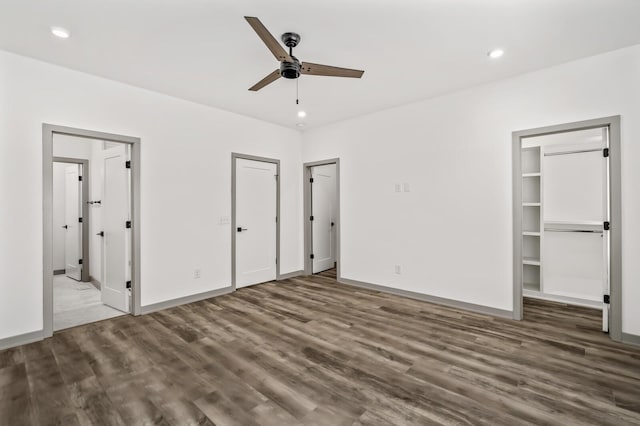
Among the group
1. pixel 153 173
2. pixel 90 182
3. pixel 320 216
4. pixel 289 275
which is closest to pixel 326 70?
pixel 153 173

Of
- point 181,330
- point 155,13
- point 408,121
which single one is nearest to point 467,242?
point 408,121

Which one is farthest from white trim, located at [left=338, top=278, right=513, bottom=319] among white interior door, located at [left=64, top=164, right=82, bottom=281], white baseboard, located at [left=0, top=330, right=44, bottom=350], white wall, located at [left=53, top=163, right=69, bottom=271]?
white wall, located at [left=53, top=163, right=69, bottom=271]

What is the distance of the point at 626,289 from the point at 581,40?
2.41 m

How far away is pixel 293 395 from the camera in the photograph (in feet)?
6.95

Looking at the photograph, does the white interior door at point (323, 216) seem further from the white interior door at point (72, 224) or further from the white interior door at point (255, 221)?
the white interior door at point (72, 224)

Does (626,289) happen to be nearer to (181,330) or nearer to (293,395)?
(293,395)

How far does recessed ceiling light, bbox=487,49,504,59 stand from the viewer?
115 inches

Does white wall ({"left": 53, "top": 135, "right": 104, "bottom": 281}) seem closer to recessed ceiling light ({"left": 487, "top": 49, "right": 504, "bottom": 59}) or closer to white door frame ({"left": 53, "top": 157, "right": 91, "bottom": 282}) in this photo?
white door frame ({"left": 53, "top": 157, "right": 91, "bottom": 282})

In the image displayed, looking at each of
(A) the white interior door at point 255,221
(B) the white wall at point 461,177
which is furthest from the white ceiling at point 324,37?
(A) the white interior door at point 255,221

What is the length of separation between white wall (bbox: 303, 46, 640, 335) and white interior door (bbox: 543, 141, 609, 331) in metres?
1.29

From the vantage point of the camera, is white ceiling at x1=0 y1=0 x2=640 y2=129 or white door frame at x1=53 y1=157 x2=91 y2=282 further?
white door frame at x1=53 y1=157 x2=91 y2=282

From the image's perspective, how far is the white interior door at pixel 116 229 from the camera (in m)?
3.81

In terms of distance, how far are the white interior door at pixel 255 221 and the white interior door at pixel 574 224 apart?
4309mm

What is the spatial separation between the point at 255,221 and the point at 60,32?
3.30 metres
